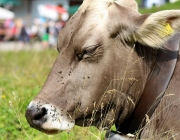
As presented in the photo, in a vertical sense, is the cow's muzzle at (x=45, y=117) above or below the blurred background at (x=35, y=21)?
above

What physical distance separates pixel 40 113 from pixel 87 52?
71 centimetres

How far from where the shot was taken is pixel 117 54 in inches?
175

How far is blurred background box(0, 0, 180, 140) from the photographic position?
5652mm

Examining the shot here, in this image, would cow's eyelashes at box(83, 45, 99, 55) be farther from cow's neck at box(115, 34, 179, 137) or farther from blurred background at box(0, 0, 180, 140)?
blurred background at box(0, 0, 180, 140)

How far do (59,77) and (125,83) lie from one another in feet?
1.99

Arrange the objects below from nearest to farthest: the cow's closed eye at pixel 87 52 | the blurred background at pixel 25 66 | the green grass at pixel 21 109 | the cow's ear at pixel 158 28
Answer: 1. the cow's ear at pixel 158 28
2. the cow's closed eye at pixel 87 52
3. the green grass at pixel 21 109
4. the blurred background at pixel 25 66

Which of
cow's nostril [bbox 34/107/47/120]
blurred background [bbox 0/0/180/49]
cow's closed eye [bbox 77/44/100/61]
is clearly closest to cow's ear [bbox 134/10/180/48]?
cow's closed eye [bbox 77/44/100/61]

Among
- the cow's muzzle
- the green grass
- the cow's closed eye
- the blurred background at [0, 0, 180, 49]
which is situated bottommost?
the blurred background at [0, 0, 180, 49]

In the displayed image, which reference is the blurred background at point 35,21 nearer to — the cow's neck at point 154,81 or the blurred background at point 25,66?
the blurred background at point 25,66

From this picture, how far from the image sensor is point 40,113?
416cm

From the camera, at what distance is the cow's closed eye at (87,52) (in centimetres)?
438

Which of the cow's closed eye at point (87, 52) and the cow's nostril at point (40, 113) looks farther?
the cow's closed eye at point (87, 52)

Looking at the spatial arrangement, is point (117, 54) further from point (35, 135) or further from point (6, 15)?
point (6, 15)

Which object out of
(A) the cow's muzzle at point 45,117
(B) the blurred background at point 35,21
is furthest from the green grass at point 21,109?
(B) the blurred background at point 35,21
